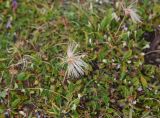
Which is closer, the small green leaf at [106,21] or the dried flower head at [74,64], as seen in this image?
the dried flower head at [74,64]

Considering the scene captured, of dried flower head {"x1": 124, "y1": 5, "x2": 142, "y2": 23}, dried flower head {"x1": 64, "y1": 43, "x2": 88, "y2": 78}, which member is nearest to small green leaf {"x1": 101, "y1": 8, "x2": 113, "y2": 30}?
dried flower head {"x1": 124, "y1": 5, "x2": 142, "y2": 23}

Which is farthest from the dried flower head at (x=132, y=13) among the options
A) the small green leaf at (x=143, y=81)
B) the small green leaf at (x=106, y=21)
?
the small green leaf at (x=143, y=81)

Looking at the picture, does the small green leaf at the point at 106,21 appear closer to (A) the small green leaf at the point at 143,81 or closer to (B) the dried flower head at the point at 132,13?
(B) the dried flower head at the point at 132,13

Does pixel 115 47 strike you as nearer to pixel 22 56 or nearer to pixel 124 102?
pixel 124 102

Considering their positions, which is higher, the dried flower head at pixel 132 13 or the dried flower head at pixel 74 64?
the dried flower head at pixel 132 13

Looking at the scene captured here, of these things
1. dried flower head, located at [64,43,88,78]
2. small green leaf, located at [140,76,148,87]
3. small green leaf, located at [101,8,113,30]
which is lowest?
small green leaf, located at [140,76,148,87]

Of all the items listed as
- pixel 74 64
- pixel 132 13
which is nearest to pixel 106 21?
pixel 132 13

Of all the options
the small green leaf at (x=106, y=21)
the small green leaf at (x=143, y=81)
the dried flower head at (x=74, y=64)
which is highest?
the small green leaf at (x=106, y=21)

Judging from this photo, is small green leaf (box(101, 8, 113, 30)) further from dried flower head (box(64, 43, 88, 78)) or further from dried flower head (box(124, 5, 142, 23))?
dried flower head (box(64, 43, 88, 78))

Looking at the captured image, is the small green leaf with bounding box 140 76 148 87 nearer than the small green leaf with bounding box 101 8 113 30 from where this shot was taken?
Yes
